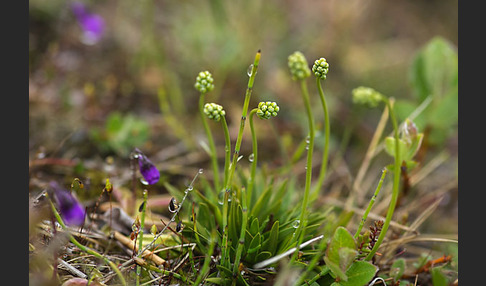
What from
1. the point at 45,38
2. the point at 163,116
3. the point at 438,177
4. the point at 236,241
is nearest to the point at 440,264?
the point at 236,241

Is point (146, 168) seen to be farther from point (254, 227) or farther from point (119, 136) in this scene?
point (119, 136)

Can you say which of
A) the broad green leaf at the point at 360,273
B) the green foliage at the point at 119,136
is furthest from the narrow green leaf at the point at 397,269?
the green foliage at the point at 119,136

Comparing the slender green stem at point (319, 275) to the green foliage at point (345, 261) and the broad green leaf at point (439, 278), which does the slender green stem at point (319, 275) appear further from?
the broad green leaf at point (439, 278)

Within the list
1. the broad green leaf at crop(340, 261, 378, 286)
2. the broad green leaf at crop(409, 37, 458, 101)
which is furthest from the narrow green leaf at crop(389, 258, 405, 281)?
the broad green leaf at crop(409, 37, 458, 101)

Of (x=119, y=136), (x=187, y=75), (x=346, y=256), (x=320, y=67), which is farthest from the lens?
(x=187, y=75)

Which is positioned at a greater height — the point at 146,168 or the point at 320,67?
the point at 320,67

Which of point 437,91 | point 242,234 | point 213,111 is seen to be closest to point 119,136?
point 213,111

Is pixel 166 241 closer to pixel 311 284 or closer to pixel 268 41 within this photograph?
pixel 311 284
